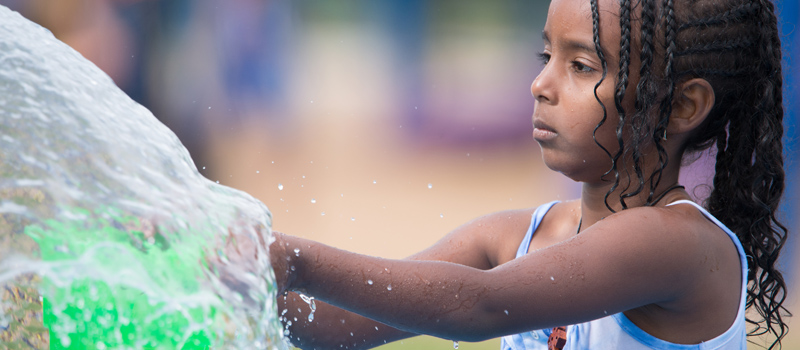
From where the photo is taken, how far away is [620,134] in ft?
3.52

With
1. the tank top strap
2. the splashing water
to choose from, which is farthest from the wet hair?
the splashing water

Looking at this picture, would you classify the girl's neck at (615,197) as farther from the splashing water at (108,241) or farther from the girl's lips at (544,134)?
the splashing water at (108,241)

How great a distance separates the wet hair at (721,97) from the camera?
3.52 feet

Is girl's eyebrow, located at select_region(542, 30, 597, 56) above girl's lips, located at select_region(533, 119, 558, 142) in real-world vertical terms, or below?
above

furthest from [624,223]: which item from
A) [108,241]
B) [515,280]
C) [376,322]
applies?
[108,241]

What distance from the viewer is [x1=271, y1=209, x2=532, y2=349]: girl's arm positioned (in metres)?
1.29

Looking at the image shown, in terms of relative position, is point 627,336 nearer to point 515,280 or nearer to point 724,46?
point 515,280

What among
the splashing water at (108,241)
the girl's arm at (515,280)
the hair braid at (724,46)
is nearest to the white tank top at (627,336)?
the girl's arm at (515,280)

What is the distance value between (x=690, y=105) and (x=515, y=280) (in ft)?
1.36

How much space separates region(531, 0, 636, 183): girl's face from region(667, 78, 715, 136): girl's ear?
0.09m

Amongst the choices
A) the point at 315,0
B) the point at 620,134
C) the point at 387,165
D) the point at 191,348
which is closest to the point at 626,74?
the point at 620,134

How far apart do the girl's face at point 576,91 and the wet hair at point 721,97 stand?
1cm

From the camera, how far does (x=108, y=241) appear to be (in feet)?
2.86

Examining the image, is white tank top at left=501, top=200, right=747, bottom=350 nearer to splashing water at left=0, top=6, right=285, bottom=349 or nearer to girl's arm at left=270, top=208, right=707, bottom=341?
girl's arm at left=270, top=208, right=707, bottom=341
